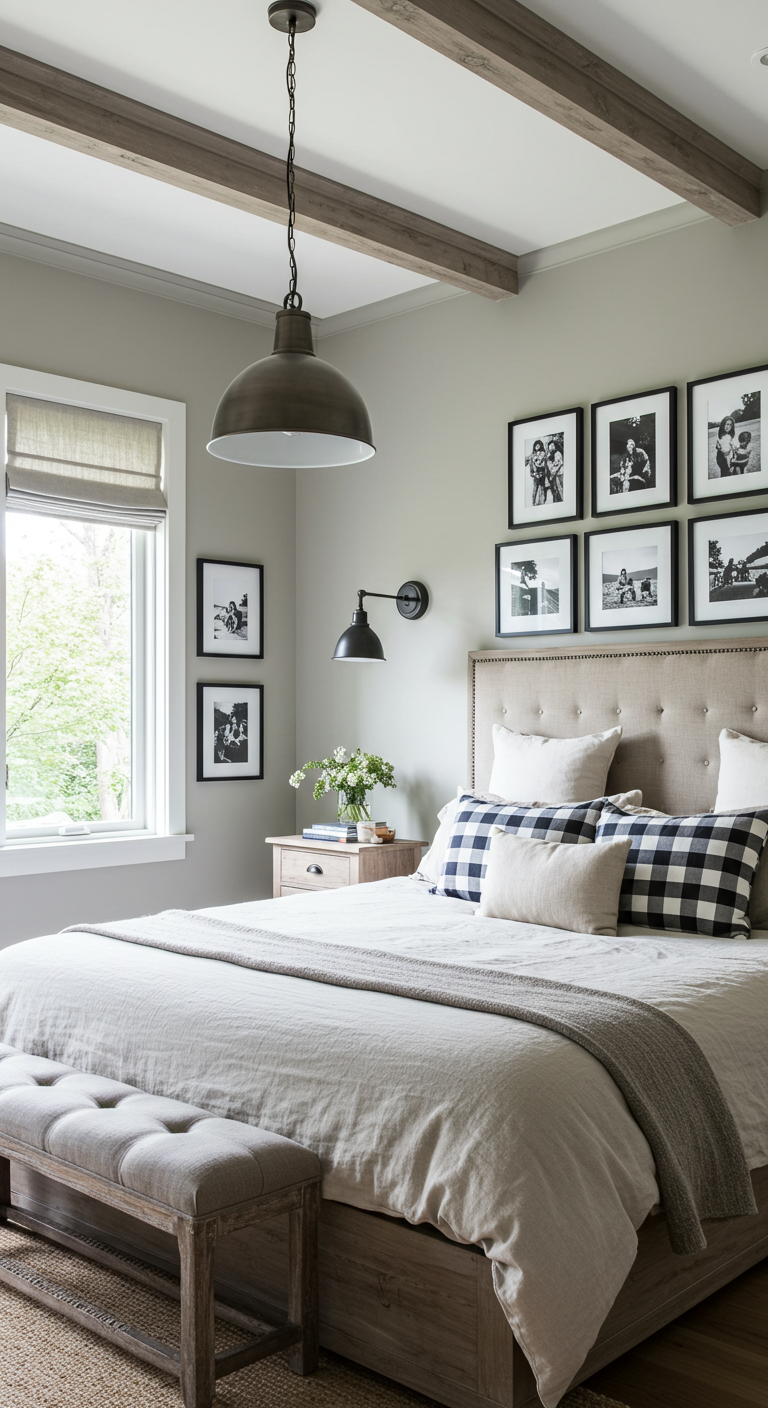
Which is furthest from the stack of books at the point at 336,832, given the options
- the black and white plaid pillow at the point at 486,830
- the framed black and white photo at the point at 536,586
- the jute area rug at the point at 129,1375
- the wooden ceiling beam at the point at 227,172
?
the jute area rug at the point at 129,1375

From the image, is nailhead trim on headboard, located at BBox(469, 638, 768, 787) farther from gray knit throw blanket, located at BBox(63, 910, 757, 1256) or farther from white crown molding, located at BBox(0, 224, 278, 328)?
white crown molding, located at BBox(0, 224, 278, 328)

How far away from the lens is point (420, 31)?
2.69 meters

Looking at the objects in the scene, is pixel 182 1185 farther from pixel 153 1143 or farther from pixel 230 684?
pixel 230 684

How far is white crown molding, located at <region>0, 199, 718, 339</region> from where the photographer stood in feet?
13.2

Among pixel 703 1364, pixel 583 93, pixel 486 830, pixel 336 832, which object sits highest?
pixel 583 93

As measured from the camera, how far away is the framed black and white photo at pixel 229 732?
486cm

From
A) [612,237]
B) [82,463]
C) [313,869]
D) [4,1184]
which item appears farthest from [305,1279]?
[612,237]

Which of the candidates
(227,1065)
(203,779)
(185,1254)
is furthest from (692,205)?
Answer: (185,1254)

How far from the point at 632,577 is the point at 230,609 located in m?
1.76

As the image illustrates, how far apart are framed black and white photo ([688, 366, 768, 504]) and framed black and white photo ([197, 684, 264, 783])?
2078 millimetres

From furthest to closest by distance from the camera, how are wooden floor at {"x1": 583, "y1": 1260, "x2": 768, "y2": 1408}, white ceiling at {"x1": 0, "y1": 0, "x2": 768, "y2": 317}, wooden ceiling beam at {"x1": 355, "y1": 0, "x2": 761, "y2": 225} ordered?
white ceiling at {"x1": 0, "y1": 0, "x2": 768, "y2": 317}, wooden ceiling beam at {"x1": 355, "y1": 0, "x2": 761, "y2": 225}, wooden floor at {"x1": 583, "y1": 1260, "x2": 768, "y2": 1408}

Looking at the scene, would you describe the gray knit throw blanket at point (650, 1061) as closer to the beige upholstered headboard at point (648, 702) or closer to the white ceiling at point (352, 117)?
the beige upholstered headboard at point (648, 702)

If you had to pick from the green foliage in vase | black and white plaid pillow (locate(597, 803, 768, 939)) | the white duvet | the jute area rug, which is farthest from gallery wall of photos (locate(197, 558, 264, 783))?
the jute area rug

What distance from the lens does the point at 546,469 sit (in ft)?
14.2
